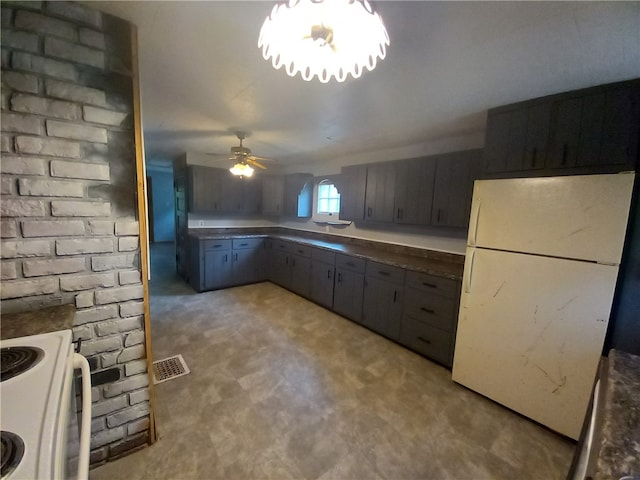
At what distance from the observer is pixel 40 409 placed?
1.97 ft

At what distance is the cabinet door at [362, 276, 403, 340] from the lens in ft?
9.10

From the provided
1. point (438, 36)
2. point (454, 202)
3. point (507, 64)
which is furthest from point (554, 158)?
point (438, 36)

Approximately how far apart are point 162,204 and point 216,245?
17.8 ft

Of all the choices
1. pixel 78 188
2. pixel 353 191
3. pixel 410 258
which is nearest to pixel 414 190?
pixel 410 258

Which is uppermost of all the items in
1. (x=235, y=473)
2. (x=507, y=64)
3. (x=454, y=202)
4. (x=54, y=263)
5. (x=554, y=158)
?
(x=507, y=64)

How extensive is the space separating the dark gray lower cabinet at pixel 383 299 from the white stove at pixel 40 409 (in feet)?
8.17

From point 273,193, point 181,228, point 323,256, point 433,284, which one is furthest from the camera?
point 273,193

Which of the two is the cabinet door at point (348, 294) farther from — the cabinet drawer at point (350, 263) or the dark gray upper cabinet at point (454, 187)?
the dark gray upper cabinet at point (454, 187)

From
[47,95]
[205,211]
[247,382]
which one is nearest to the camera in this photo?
[47,95]

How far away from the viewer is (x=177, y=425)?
1.69 meters

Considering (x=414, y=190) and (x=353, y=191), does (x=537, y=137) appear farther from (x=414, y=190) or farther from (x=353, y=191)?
(x=353, y=191)

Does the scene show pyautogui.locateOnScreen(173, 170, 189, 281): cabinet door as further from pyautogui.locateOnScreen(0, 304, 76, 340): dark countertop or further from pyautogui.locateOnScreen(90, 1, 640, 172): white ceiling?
pyautogui.locateOnScreen(0, 304, 76, 340): dark countertop

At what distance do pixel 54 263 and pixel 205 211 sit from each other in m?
3.42

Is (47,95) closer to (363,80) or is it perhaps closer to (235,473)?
(363,80)
